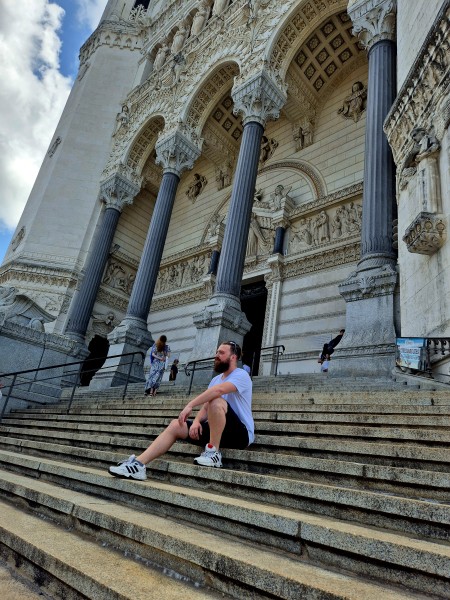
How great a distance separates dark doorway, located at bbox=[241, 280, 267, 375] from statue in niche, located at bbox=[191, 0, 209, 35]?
1180 centimetres

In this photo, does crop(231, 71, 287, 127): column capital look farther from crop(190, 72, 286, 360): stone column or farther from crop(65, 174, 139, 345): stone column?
crop(65, 174, 139, 345): stone column

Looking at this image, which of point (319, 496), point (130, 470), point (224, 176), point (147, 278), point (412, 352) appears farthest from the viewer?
point (224, 176)

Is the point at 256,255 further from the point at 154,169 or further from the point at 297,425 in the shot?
the point at 297,425

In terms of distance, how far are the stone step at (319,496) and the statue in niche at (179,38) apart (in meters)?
19.9

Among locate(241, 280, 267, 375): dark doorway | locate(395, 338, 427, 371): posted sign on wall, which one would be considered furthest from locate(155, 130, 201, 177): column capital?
locate(395, 338, 427, 371): posted sign on wall

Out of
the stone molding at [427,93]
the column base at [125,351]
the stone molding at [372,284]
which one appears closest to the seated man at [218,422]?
the stone molding at [372,284]

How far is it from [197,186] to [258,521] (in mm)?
18389

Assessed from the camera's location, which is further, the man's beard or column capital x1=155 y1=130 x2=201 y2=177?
column capital x1=155 y1=130 x2=201 y2=177

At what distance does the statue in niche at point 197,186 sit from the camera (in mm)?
18766

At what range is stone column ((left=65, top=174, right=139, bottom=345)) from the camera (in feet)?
48.6

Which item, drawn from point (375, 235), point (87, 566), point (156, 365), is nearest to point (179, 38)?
point (375, 235)

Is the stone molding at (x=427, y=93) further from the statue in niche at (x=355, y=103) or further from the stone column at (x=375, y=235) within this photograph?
the statue in niche at (x=355, y=103)

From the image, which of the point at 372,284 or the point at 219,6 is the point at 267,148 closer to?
the point at 219,6

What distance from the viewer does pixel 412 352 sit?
16.8 feet
